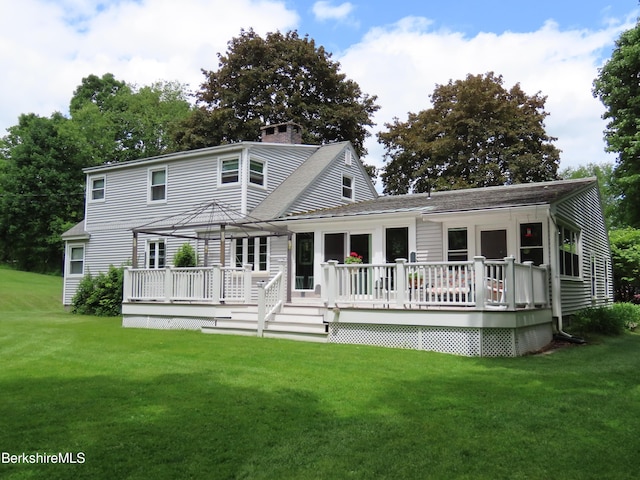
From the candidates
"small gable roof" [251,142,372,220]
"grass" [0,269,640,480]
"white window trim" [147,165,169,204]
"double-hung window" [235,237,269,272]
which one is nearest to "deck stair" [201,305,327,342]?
"grass" [0,269,640,480]

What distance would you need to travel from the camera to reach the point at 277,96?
31.4 m

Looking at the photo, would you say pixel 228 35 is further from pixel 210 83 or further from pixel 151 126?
pixel 151 126

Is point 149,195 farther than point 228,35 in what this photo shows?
No

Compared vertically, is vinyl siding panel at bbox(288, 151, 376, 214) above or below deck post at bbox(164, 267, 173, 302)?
above

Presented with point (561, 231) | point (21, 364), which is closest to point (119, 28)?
point (21, 364)

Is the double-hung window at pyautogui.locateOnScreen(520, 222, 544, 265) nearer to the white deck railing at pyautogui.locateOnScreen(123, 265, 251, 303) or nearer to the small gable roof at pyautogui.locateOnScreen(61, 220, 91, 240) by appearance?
the white deck railing at pyautogui.locateOnScreen(123, 265, 251, 303)

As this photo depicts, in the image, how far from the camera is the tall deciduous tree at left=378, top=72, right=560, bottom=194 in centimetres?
2856

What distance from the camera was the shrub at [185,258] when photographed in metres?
17.0

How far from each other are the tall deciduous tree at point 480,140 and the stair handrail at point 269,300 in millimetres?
17499

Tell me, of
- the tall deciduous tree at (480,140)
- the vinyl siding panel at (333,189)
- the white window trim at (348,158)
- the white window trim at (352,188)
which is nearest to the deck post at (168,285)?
the vinyl siding panel at (333,189)

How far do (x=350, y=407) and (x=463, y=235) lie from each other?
906 centimetres

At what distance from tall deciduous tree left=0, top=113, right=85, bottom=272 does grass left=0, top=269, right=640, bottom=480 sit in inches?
1288

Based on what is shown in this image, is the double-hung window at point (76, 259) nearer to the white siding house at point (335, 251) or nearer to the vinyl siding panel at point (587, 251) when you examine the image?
the white siding house at point (335, 251)

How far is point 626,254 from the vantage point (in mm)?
21875
